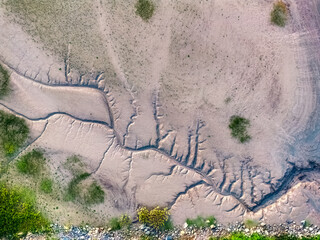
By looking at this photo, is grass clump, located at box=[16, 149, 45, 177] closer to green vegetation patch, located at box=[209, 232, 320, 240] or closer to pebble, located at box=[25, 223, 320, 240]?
pebble, located at box=[25, 223, 320, 240]

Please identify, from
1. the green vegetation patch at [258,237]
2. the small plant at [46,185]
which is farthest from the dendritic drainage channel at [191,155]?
the small plant at [46,185]

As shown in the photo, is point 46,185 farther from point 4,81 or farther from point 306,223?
point 306,223

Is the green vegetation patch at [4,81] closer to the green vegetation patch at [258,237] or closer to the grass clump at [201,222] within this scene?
the grass clump at [201,222]

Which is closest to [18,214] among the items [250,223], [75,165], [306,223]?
[75,165]

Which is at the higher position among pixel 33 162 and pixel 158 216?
pixel 158 216

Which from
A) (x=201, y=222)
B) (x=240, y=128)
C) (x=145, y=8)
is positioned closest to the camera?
(x=145, y=8)

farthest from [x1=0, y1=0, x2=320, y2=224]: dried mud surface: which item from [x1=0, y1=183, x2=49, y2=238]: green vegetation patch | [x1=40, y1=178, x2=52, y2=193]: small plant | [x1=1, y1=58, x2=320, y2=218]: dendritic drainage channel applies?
[x1=0, y1=183, x2=49, y2=238]: green vegetation patch
